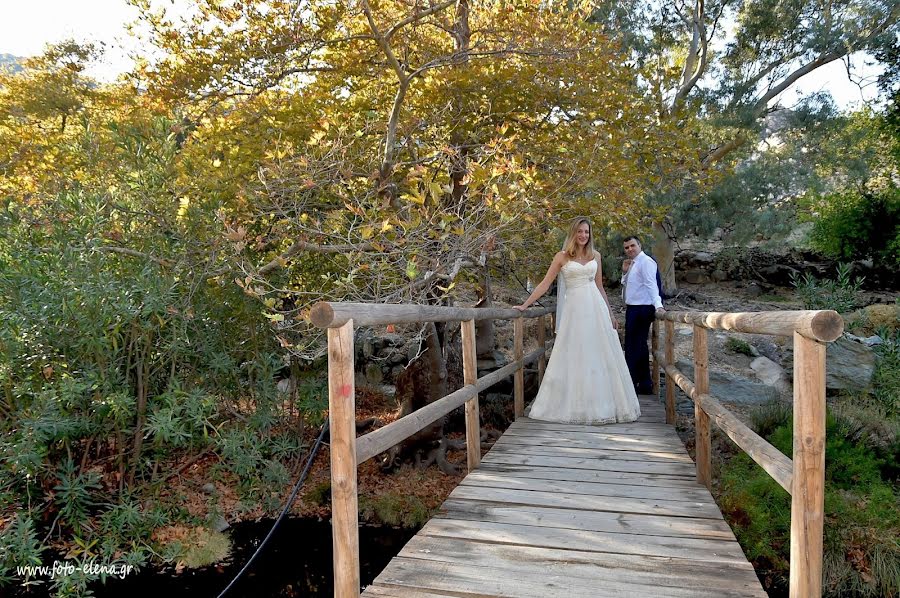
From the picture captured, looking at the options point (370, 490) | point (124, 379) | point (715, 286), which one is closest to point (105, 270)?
point (124, 379)

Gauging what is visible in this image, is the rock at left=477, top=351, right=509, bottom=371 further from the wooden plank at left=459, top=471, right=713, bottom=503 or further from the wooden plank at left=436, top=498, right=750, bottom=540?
the wooden plank at left=436, top=498, right=750, bottom=540

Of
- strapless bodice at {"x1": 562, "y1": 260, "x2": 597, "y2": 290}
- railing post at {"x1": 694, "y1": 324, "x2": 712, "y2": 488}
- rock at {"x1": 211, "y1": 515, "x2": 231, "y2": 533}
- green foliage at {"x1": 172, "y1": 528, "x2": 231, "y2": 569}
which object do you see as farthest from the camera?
rock at {"x1": 211, "y1": 515, "x2": 231, "y2": 533}

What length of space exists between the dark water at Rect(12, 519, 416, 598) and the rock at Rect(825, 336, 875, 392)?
6108 millimetres

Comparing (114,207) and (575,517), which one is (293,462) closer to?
(114,207)

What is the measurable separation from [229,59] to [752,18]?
12.0 meters

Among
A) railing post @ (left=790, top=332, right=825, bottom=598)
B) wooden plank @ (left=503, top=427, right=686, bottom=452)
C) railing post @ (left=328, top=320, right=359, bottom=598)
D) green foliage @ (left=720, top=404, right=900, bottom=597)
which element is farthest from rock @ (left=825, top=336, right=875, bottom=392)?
railing post @ (left=328, top=320, right=359, bottom=598)

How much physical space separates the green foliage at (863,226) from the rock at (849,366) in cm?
664

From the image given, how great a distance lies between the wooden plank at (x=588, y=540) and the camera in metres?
2.79

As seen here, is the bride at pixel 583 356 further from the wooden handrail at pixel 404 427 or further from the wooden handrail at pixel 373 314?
the wooden handrail at pixel 373 314

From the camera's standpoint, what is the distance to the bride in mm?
5793

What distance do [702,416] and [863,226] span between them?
47.0 feet

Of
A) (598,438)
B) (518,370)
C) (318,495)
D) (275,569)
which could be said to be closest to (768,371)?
(518,370)

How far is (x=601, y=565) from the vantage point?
270cm

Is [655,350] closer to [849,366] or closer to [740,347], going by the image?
[849,366]
